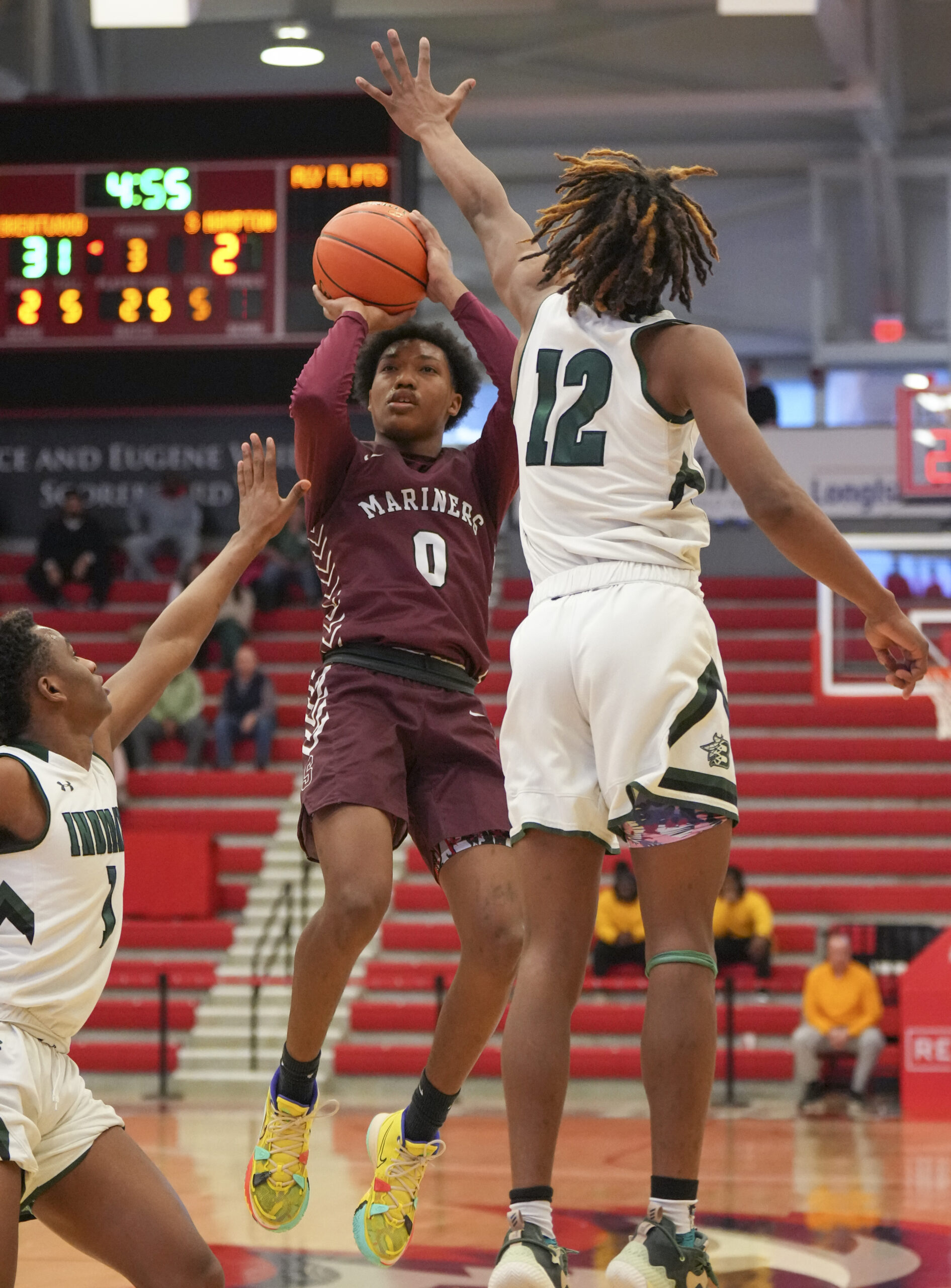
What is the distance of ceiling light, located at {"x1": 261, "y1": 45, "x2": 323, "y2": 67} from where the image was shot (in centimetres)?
1437

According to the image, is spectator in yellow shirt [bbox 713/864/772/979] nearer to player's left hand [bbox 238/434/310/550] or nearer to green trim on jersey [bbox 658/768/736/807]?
player's left hand [bbox 238/434/310/550]

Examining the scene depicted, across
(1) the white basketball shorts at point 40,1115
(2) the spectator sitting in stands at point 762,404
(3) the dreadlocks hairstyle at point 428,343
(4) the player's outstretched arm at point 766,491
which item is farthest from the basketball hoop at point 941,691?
(1) the white basketball shorts at point 40,1115

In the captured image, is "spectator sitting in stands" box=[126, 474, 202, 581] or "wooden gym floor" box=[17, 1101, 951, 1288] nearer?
"wooden gym floor" box=[17, 1101, 951, 1288]

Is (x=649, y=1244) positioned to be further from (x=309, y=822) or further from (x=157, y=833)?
(x=157, y=833)

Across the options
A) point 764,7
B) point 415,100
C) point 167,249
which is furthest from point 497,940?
point 764,7

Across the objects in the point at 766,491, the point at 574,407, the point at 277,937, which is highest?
the point at 574,407

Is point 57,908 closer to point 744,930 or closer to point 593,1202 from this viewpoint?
point 593,1202

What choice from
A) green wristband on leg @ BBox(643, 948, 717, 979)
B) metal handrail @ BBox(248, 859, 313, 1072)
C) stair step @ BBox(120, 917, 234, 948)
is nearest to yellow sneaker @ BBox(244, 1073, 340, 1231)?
green wristband on leg @ BBox(643, 948, 717, 979)

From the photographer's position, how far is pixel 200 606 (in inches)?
173

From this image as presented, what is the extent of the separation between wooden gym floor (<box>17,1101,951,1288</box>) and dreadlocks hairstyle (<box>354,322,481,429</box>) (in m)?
2.62

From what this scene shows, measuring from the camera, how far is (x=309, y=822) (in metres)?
4.34

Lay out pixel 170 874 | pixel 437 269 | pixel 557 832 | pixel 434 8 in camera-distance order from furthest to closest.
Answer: pixel 434 8 → pixel 170 874 → pixel 437 269 → pixel 557 832

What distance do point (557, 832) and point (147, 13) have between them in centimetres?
1007

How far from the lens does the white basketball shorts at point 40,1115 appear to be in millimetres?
3502
